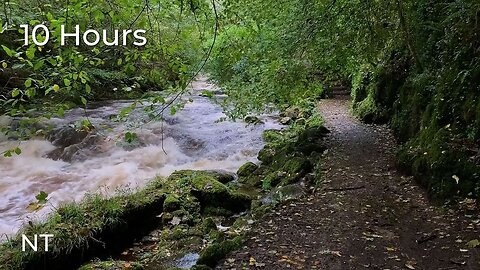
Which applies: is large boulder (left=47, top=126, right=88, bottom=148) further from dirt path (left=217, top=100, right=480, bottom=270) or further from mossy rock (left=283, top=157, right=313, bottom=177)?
dirt path (left=217, top=100, right=480, bottom=270)

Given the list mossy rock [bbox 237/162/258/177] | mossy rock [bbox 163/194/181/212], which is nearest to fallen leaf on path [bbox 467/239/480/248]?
mossy rock [bbox 163/194/181/212]

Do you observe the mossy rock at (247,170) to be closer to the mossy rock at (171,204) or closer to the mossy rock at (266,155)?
the mossy rock at (266,155)

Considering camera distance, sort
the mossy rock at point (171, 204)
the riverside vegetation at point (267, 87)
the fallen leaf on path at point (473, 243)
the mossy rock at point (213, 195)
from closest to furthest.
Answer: the riverside vegetation at point (267, 87) → the fallen leaf on path at point (473, 243) → the mossy rock at point (171, 204) → the mossy rock at point (213, 195)

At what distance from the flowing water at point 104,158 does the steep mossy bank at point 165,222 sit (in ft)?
4.67

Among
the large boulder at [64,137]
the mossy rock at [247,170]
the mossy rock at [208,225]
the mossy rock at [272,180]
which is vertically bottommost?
the mossy rock at [208,225]

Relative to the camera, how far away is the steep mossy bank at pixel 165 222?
5066mm

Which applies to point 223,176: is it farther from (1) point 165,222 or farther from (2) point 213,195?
(1) point 165,222

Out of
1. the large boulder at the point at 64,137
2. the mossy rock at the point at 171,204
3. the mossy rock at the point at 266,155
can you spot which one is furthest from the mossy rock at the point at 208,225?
the large boulder at the point at 64,137

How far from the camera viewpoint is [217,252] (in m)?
4.94

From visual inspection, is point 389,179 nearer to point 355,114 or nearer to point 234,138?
point 234,138

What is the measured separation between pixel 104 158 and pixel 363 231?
7564 millimetres

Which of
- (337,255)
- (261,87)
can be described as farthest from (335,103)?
(337,255)

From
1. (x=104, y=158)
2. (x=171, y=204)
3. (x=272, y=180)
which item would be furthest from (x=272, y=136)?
(x=171, y=204)

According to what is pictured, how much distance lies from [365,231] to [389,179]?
230 cm
